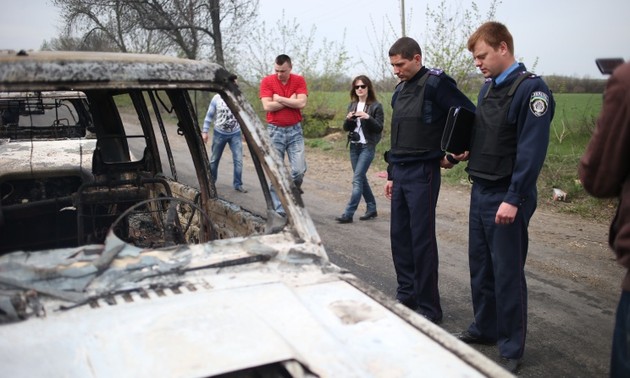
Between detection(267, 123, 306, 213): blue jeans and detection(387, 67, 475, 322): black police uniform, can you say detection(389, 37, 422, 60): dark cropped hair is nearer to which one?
detection(387, 67, 475, 322): black police uniform

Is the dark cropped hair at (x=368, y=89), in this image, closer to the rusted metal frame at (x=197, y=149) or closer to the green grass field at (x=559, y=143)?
the green grass field at (x=559, y=143)

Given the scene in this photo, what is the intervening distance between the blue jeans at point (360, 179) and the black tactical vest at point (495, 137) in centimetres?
349

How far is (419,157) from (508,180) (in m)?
0.72

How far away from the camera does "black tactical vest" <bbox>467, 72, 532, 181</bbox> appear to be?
3.19 m

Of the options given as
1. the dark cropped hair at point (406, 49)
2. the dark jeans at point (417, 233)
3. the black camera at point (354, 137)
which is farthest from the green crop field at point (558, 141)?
the dark cropped hair at point (406, 49)

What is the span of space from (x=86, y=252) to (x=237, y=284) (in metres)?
0.61

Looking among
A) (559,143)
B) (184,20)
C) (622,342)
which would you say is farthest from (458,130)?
(184,20)

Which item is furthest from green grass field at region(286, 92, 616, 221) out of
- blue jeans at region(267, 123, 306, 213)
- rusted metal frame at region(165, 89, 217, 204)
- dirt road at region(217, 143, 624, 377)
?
rusted metal frame at region(165, 89, 217, 204)

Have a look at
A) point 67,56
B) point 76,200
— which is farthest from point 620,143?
point 76,200

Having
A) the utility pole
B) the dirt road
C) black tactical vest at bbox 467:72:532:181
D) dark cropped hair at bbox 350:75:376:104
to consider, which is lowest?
the dirt road

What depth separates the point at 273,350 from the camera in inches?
66.9

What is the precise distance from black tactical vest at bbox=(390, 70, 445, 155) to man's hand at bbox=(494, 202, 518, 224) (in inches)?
32.2

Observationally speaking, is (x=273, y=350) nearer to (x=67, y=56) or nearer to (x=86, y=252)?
(x=86, y=252)

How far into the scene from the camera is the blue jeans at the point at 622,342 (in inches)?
75.9
